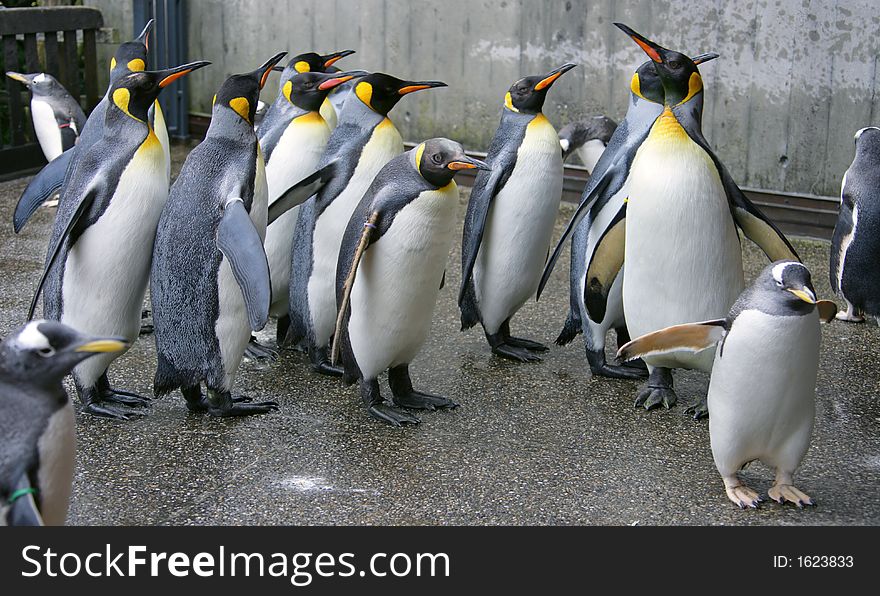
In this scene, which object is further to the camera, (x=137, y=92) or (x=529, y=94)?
(x=529, y=94)

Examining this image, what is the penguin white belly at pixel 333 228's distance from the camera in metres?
4.50

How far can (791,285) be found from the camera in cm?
305

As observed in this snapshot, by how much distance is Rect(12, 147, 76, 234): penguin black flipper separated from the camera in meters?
4.51

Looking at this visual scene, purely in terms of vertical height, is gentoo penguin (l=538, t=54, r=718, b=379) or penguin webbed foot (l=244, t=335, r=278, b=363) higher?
gentoo penguin (l=538, t=54, r=718, b=379)

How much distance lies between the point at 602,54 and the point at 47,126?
3782 mm

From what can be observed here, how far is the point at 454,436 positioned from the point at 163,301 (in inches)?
44.2

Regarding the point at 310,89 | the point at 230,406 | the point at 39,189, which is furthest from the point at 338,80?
the point at 230,406

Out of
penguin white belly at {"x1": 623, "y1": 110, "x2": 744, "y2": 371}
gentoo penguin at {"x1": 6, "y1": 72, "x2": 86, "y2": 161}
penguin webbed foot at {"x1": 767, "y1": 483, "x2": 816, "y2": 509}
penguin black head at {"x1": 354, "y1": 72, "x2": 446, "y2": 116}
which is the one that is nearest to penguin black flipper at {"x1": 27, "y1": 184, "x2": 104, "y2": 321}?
penguin black head at {"x1": 354, "y1": 72, "x2": 446, "y2": 116}

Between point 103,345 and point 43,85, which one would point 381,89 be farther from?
point 43,85

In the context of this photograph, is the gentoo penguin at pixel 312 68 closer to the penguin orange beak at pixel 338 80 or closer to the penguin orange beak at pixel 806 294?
the penguin orange beak at pixel 338 80

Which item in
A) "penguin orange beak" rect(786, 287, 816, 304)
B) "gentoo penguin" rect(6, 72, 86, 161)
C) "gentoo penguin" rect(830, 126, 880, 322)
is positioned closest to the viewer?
"penguin orange beak" rect(786, 287, 816, 304)

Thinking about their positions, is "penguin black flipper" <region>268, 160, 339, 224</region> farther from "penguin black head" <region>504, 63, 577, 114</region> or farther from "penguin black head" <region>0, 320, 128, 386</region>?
"penguin black head" <region>0, 320, 128, 386</region>

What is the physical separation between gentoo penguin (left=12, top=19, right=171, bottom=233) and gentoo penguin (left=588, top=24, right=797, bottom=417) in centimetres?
177
